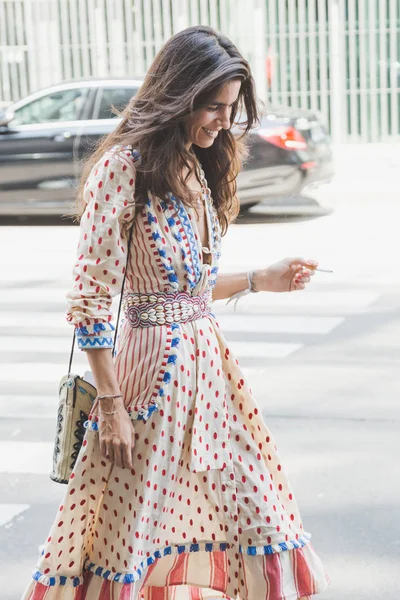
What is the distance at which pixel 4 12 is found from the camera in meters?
20.7

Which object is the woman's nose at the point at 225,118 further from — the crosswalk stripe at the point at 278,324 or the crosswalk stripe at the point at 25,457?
the crosswalk stripe at the point at 278,324

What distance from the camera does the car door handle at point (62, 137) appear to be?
1278cm

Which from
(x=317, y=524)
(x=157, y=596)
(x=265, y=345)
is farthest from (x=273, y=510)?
(x=265, y=345)

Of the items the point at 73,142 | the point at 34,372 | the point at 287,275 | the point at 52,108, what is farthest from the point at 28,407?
the point at 52,108

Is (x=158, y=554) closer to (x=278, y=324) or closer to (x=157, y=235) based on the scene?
(x=157, y=235)

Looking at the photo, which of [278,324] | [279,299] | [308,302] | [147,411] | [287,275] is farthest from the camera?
[279,299]

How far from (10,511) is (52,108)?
9145 mm

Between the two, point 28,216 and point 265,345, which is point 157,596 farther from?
point 28,216

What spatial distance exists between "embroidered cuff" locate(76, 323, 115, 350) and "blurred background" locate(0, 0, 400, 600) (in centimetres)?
126

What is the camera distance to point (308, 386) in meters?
6.13

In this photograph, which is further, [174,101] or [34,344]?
[34,344]

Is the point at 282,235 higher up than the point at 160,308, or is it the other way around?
the point at 160,308

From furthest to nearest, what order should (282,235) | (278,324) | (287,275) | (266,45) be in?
(266,45), (282,235), (278,324), (287,275)

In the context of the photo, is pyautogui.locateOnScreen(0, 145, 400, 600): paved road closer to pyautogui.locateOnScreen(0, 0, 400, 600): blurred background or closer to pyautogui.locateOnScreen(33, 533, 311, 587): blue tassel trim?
pyautogui.locateOnScreen(0, 0, 400, 600): blurred background
